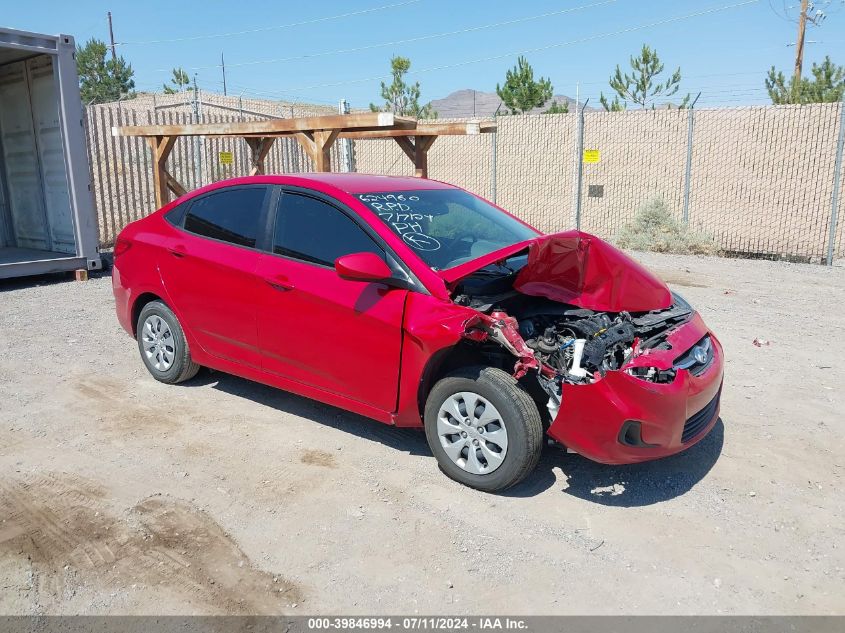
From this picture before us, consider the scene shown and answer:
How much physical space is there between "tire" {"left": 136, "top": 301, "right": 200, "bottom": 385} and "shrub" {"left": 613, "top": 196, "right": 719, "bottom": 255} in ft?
34.2

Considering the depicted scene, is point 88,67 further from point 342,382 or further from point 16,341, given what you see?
point 342,382

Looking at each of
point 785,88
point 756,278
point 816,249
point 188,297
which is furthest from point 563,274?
point 785,88

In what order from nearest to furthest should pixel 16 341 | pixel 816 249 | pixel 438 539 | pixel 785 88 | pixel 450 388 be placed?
1. pixel 438 539
2. pixel 450 388
3. pixel 16 341
4. pixel 816 249
5. pixel 785 88

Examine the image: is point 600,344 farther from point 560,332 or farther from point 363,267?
point 363,267

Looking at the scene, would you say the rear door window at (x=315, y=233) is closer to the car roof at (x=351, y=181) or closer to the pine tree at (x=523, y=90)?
the car roof at (x=351, y=181)

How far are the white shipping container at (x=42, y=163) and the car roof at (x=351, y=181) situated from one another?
21.2 feet

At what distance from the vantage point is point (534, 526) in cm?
365

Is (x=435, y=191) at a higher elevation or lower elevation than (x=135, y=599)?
higher

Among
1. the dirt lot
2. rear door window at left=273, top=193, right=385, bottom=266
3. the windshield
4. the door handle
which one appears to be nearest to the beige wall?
the dirt lot

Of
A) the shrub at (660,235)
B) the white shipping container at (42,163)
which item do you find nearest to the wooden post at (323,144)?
the white shipping container at (42,163)

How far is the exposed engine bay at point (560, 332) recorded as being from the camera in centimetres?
371

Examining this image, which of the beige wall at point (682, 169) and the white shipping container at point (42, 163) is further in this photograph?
the beige wall at point (682, 169)

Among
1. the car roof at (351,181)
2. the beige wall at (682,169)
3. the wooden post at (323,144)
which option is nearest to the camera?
the car roof at (351,181)

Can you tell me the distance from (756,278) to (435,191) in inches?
289
